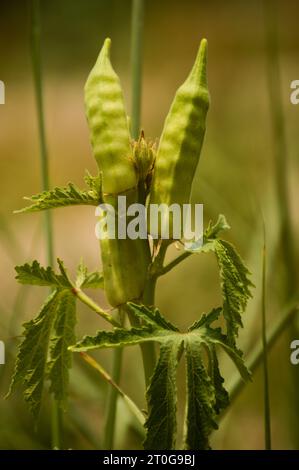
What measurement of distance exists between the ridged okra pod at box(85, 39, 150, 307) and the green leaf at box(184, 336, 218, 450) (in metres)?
0.07

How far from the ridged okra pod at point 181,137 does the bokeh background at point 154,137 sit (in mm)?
147

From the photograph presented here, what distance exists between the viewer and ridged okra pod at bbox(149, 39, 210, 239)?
43 cm

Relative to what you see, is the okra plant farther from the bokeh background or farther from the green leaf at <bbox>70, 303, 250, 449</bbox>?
the bokeh background

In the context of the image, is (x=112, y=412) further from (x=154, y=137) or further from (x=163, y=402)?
(x=154, y=137)

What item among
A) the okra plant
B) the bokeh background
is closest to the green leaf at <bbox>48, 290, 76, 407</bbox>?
the okra plant

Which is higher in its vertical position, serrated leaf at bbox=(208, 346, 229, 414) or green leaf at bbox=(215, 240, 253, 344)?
green leaf at bbox=(215, 240, 253, 344)

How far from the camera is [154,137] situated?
2.01 metres

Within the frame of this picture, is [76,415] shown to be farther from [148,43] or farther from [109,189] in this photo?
[148,43]

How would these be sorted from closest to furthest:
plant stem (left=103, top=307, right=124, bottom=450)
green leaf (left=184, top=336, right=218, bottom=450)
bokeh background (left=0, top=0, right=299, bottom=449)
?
green leaf (left=184, top=336, right=218, bottom=450), plant stem (left=103, top=307, right=124, bottom=450), bokeh background (left=0, top=0, right=299, bottom=449)

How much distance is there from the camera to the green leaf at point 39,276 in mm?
422

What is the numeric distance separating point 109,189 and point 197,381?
12cm

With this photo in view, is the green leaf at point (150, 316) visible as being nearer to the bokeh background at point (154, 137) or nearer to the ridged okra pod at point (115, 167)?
the ridged okra pod at point (115, 167)

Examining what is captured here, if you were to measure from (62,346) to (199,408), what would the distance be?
0.34 feet
